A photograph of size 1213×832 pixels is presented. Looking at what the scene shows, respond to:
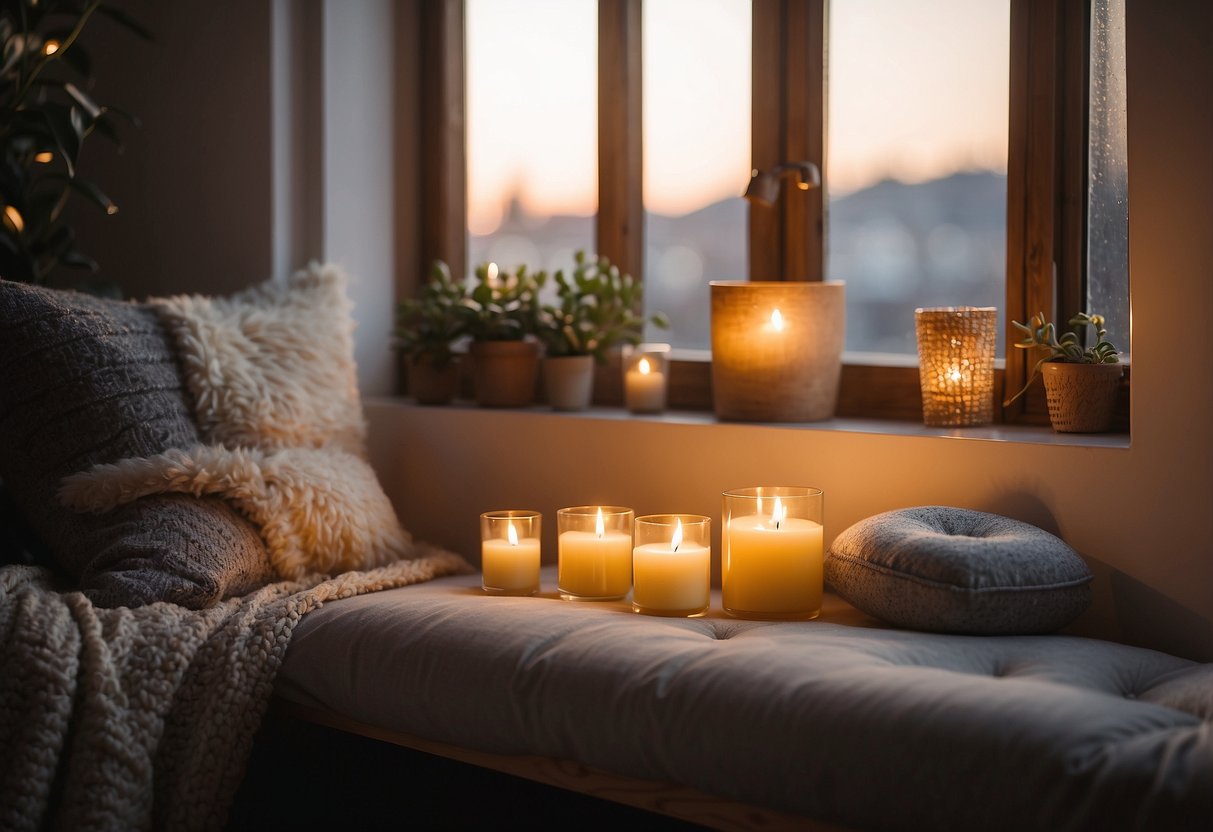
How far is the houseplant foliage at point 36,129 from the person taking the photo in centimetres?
217

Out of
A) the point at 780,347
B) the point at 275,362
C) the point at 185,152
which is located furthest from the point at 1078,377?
the point at 185,152

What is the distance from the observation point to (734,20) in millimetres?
2186

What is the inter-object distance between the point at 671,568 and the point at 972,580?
0.40 m

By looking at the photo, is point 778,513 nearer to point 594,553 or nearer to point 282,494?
point 594,553

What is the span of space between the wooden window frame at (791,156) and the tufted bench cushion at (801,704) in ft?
1.97

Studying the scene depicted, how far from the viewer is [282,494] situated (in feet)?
6.07

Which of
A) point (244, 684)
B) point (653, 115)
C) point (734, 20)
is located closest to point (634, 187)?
point (653, 115)

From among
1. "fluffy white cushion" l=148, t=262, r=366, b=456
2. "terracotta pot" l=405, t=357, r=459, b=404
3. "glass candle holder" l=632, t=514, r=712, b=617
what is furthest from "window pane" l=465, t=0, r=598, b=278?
"glass candle holder" l=632, t=514, r=712, b=617

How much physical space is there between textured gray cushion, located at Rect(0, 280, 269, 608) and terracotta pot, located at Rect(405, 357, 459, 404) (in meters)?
0.56

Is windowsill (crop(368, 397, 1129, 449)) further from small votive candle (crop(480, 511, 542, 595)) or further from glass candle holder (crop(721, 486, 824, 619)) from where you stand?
small votive candle (crop(480, 511, 542, 595))

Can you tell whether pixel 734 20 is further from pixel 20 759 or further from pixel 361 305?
pixel 20 759

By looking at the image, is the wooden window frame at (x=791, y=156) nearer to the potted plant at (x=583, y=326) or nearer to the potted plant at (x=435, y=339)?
the potted plant at (x=583, y=326)

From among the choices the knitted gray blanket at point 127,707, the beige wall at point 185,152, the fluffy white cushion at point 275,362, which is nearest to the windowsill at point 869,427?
the fluffy white cushion at point 275,362

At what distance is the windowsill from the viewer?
5.53ft
